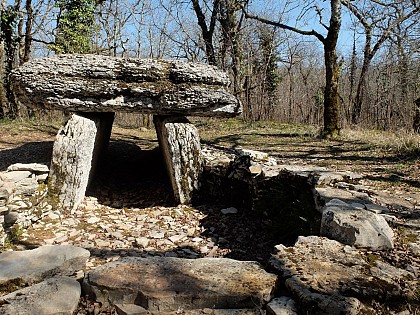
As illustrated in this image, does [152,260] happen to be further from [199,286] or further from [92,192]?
[92,192]

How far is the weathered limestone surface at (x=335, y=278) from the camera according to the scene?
1.76 meters

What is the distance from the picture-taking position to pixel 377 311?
1.75m

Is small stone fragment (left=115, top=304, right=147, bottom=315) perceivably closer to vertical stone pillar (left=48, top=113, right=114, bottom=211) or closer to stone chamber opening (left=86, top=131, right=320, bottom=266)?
stone chamber opening (left=86, top=131, right=320, bottom=266)

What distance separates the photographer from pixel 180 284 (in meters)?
1.94

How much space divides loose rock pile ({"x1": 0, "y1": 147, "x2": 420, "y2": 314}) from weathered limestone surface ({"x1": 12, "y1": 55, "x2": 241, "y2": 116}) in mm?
1383

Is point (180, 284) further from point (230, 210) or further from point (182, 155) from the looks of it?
point (182, 155)

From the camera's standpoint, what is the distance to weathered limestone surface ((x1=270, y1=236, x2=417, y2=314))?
5.76ft

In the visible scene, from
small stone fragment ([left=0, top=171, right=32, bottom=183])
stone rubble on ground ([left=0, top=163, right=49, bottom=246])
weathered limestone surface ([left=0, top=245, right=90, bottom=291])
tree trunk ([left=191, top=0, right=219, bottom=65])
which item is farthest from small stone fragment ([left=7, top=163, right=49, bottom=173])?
tree trunk ([left=191, top=0, right=219, bottom=65])

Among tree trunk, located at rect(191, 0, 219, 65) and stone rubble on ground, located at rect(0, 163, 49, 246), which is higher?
tree trunk, located at rect(191, 0, 219, 65)

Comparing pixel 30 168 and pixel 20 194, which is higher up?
pixel 30 168

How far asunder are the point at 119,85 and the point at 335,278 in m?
3.57

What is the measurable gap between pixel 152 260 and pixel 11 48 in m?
11.5

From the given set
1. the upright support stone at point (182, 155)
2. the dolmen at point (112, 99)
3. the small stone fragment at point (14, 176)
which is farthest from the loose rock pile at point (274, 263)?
the upright support stone at point (182, 155)

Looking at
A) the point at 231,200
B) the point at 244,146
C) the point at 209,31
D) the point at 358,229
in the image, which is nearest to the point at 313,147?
the point at 244,146
